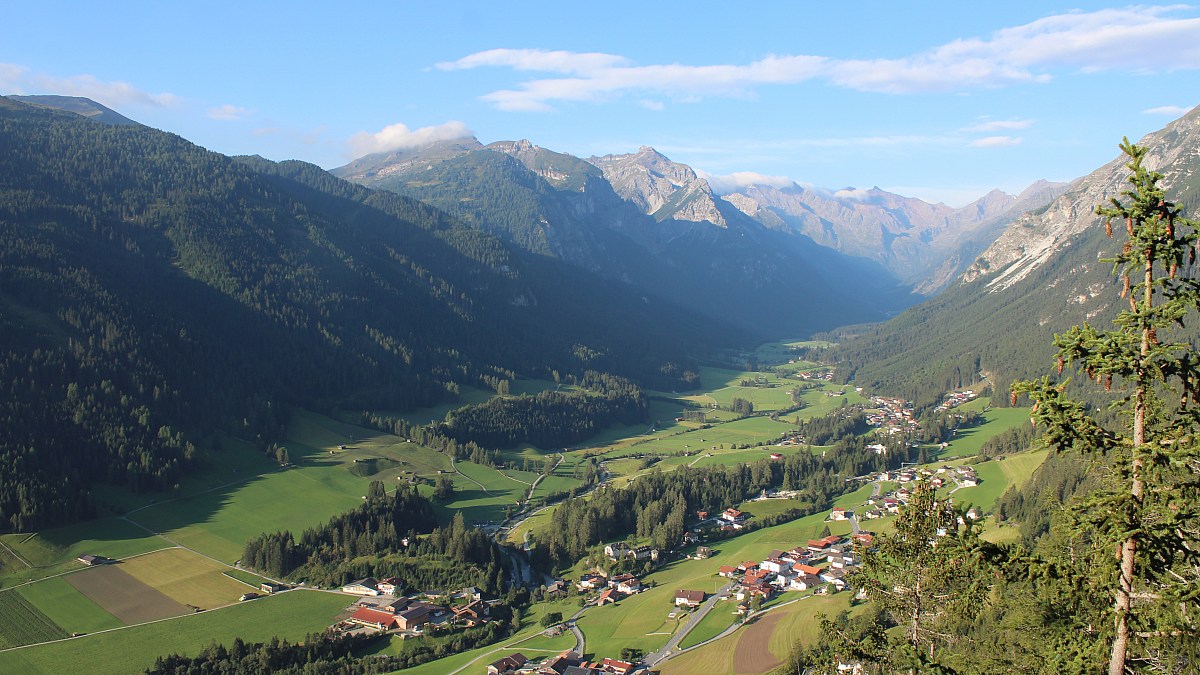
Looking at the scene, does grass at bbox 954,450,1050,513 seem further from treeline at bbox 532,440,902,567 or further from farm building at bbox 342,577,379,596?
farm building at bbox 342,577,379,596

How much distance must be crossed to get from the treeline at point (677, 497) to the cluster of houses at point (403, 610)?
46.4ft

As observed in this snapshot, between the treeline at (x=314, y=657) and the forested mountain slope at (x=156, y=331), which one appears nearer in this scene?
the treeline at (x=314, y=657)

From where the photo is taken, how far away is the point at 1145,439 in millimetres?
12266

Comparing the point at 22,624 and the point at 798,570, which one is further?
the point at 798,570

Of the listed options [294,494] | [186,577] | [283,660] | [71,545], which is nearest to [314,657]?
[283,660]

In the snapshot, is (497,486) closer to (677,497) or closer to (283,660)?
(677,497)

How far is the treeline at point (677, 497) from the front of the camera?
88.9 meters

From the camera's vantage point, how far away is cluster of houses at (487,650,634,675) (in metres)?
56.1

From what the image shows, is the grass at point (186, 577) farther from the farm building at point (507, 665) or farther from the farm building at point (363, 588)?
the farm building at point (507, 665)

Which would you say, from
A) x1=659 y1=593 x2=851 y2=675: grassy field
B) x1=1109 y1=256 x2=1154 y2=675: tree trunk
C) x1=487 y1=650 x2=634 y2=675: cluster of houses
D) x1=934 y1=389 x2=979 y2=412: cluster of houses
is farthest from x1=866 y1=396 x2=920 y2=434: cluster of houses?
x1=1109 y1=256 x2=1154 y2=675: tree trunk

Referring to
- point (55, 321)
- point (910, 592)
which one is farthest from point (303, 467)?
point (910, 592)

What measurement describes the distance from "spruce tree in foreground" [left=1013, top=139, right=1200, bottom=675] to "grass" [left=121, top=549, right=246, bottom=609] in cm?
7378

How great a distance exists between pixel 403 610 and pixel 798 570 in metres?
34.1

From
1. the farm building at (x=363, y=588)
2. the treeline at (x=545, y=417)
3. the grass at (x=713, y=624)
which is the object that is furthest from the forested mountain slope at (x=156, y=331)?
the grass at (x=713, y=624)
